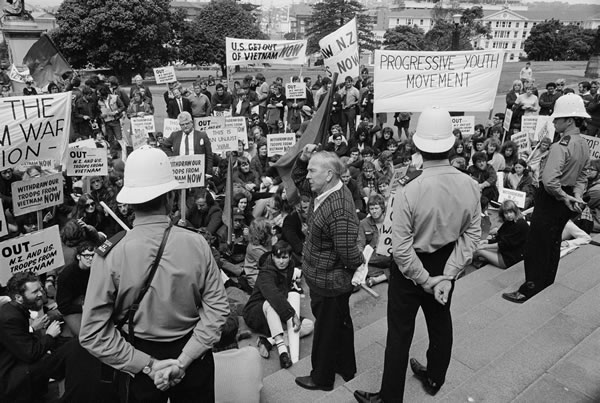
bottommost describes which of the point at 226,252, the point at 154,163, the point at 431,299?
the point at 226,252

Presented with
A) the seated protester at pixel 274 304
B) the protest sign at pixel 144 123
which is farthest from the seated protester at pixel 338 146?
the seated protester at pixel 274 304

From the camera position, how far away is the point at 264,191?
884 centimetres

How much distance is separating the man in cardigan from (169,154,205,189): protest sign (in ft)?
11.9

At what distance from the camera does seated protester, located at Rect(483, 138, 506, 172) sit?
357 inches

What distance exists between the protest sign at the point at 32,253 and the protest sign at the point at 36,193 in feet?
2.65

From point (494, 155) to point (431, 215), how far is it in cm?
717

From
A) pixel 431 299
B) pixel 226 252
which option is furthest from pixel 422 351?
pixel 226 252

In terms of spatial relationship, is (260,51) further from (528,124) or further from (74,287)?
(74,287)

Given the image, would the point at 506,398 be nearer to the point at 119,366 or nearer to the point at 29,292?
the point at 119,366

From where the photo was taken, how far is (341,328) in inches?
140

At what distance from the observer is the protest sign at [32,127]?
5.63 m

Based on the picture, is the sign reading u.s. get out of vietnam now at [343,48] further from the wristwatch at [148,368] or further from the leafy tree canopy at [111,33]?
the leafy tree canopy at [111,33]

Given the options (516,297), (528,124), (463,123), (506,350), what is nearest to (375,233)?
(516,297)

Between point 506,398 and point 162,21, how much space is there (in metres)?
42.0
